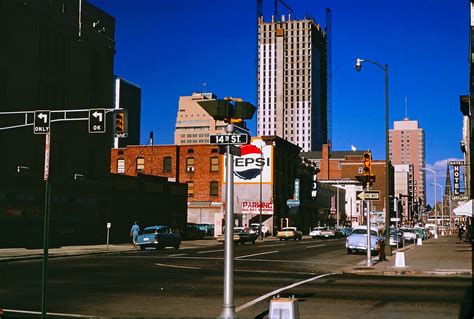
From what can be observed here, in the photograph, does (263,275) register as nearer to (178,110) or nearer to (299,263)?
(299,263)

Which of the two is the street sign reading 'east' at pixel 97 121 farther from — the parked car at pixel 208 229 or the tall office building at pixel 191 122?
the tall office building at pixel 191 122

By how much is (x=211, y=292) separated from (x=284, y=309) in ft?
24.1

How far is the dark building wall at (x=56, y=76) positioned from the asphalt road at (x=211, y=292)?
59.4 ft

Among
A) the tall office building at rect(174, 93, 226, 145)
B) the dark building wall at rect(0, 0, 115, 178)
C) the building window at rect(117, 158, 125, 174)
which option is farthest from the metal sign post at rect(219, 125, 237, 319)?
the tall office building at rect(174, 93, 226, 145)

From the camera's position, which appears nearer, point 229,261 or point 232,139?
point 229,261

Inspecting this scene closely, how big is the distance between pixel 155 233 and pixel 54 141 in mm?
11601

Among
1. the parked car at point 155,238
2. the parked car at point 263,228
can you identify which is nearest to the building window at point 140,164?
the parked car at point 263,228

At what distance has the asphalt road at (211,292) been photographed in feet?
44.7

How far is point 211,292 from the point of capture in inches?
674

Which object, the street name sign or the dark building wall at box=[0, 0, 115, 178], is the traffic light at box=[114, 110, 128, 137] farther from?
the street name sign

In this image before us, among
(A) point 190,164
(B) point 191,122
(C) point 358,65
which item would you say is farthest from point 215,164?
(B) point 191,122

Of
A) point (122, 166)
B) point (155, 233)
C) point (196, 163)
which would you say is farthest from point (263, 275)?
point (122, 166)

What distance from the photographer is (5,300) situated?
15.1 m

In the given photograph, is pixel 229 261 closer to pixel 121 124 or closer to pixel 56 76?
pixel 121 124
